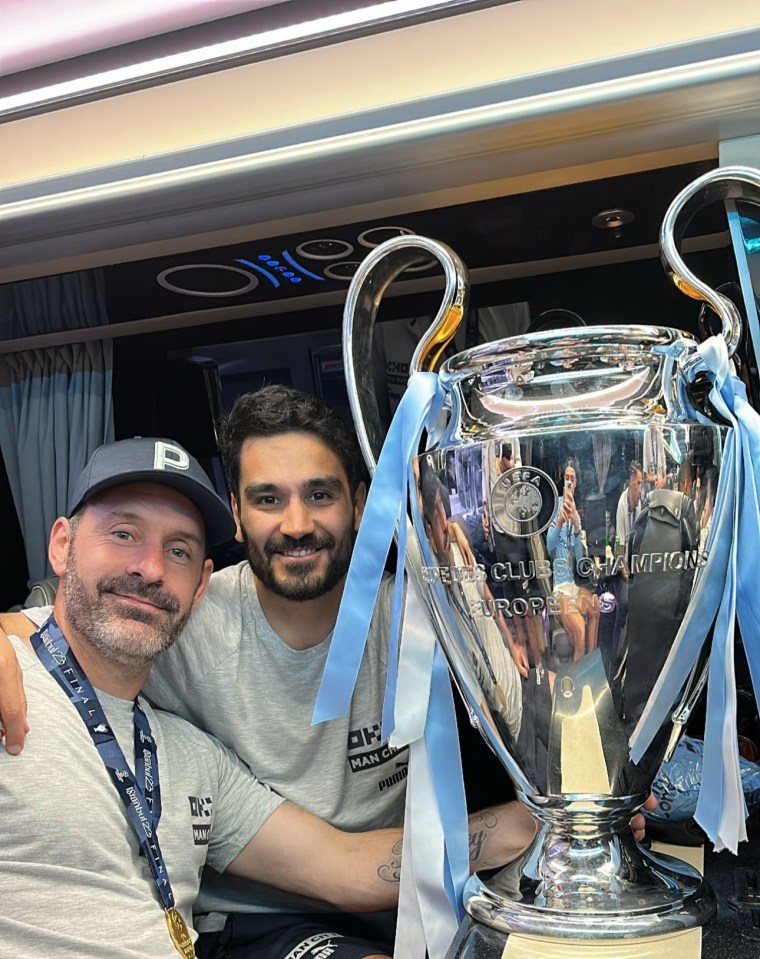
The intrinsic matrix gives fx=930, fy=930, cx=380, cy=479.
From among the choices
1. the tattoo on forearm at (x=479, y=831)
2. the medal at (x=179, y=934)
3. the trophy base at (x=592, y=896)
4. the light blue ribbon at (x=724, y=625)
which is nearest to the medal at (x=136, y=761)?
the medal at (x=179, y=934)

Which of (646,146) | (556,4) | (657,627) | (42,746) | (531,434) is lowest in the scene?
(42,746)

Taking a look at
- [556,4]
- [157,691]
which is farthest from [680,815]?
[556,4]

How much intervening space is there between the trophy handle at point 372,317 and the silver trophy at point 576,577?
0.06m

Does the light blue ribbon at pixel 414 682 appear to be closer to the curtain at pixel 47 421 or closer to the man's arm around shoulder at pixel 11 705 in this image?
the man's arm around shoulder at pixel 11 705

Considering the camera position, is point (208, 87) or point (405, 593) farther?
point (208, 87)

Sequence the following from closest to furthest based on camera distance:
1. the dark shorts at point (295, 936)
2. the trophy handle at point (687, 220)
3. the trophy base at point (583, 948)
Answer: the trophy base at point (583, 948), the trophy handle at point (687, 220), the dark shorts at point (295, 936)

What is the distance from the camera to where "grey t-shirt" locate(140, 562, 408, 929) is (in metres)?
1.21

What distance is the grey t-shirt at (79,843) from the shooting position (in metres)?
0.98

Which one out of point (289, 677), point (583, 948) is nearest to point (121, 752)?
point (289, 677)

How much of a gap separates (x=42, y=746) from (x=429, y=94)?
81 centimetres

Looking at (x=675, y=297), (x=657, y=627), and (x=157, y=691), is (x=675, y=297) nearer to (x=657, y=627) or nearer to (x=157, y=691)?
(x=657, y=627)

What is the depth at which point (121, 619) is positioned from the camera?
44.2 inches

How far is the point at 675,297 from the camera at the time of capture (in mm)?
1137

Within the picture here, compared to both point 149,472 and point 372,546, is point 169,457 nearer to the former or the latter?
point 149,472
